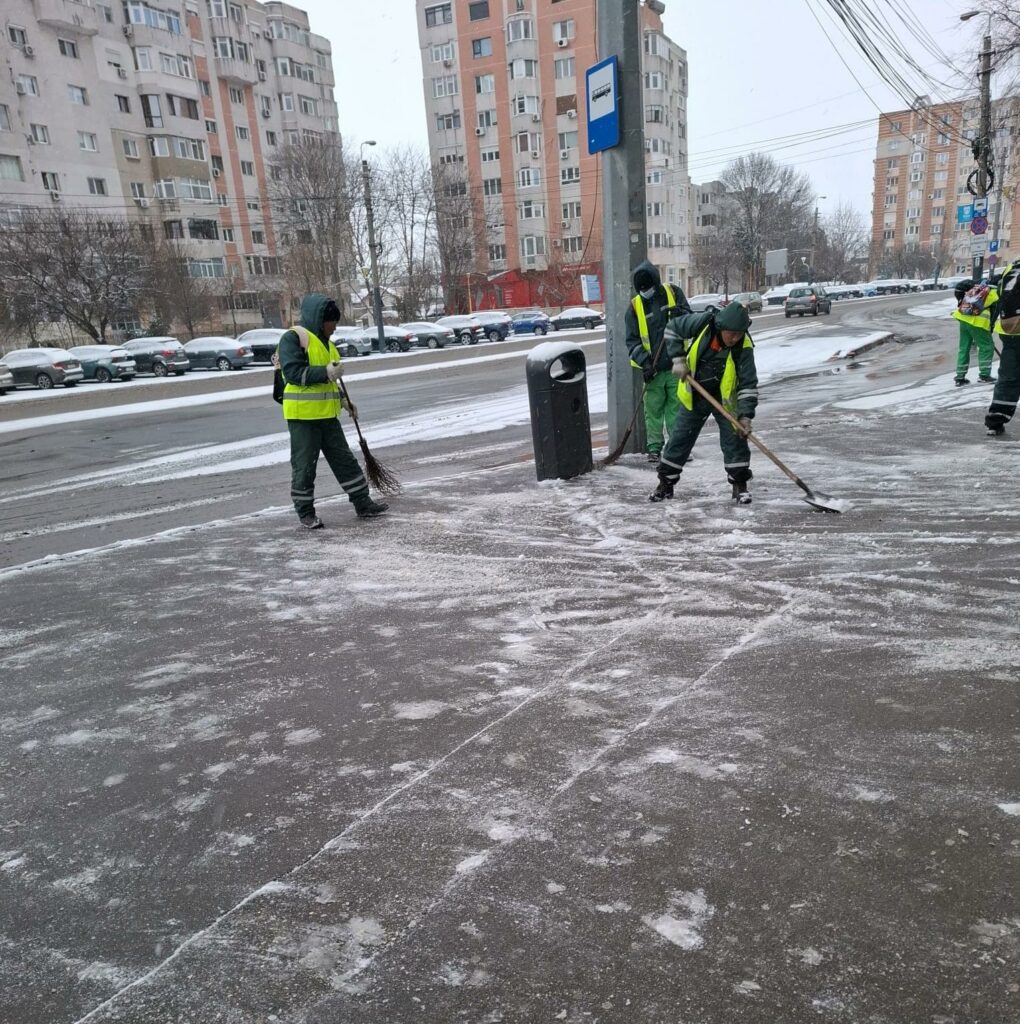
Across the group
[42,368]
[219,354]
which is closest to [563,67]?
[219,354]

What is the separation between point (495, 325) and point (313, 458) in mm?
39283

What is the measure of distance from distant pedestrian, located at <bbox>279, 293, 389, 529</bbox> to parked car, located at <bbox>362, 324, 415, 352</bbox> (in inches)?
1379

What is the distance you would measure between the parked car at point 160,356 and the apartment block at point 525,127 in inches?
1437

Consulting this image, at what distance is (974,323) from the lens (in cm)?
1063

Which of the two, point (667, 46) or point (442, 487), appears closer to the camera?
point (442, 487)

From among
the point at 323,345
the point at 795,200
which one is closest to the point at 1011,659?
the point at 323,345

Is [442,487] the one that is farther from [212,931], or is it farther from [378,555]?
[212,931]

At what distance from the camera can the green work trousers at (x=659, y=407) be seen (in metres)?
7.39

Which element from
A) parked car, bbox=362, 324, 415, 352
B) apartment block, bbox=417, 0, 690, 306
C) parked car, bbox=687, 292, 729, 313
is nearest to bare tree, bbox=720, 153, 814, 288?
apartment block, bbox=417, 0, 690, 306

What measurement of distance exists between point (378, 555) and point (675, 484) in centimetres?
262

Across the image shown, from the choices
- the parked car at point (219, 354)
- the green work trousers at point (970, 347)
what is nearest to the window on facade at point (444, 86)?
the parked car at point (219, 354)

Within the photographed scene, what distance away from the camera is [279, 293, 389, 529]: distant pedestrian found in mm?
6141

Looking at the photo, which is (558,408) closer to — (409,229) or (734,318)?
(734,318)

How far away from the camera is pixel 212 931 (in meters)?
2.21
